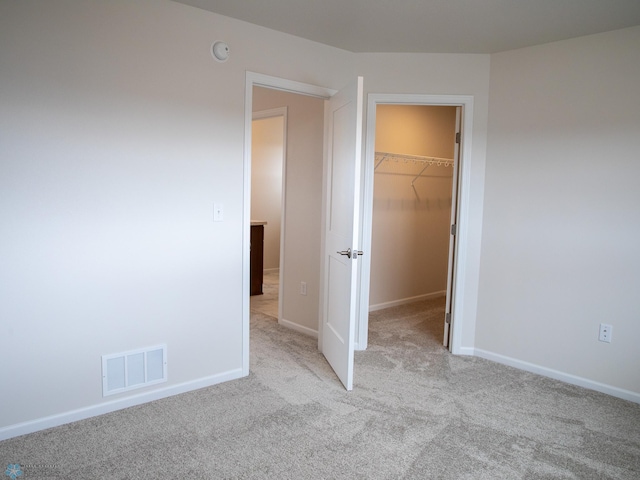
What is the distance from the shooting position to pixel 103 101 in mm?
2381

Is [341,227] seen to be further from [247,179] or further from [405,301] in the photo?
[405,301]

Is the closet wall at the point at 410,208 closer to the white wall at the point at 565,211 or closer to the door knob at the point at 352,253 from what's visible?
the white wall at the point at 565,211

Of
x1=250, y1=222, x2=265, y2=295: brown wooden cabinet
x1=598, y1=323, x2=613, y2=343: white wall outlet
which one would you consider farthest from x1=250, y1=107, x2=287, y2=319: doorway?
x1=598, y1=323, x2=613, y2=343: white wall outlet

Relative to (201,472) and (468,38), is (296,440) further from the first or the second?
(468,38)

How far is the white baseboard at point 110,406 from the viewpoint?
89.5 inches

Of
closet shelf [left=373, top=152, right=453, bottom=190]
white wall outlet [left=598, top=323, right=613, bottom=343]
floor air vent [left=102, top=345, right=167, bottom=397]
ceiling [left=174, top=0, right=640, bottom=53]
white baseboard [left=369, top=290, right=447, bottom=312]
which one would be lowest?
white baseboard [left=369, top=290, right=447, bottom=312]

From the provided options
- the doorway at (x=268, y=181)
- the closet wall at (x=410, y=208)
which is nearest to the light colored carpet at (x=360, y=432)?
the closet wall at (x=410, y=208)

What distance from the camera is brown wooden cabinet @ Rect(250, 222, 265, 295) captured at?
208 inches

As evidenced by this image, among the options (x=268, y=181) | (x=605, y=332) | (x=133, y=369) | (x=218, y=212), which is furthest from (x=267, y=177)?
(x=605, y=332)

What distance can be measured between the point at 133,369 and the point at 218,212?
1.06 meters

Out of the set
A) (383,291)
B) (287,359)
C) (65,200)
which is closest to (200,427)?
(287,359)

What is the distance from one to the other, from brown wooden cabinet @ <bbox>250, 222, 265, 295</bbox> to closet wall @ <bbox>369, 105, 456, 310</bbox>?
4.67 ft

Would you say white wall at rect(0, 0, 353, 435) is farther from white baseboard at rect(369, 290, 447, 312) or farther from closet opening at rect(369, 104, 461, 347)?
white baseboard at rect(369, 290, 447, 312)

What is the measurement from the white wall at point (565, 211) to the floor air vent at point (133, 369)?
8.00 feet
